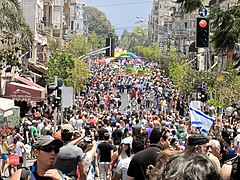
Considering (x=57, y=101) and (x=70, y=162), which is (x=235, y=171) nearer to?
(x=70, y=162)

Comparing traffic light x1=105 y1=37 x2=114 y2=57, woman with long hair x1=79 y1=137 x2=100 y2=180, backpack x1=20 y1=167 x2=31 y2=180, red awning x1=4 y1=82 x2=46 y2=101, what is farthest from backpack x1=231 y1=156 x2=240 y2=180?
traffic light x1=105 y1=37 x2=114 y2=57

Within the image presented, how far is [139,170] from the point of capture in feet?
23.3

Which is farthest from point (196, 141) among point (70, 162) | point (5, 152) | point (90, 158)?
point (5, 152)

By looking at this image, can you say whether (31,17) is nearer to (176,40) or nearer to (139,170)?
(139,170)

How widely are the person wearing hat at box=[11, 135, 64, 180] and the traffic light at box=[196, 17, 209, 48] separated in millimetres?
14259

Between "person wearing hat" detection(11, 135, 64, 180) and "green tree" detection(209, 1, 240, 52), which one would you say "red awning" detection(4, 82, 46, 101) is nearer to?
"green tree" detection(209, 1, 240, 52)

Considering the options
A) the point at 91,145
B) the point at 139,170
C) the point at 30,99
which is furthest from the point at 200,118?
the point at 30,99

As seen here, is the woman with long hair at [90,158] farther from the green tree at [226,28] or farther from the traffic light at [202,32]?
the traffic light at [202,32]

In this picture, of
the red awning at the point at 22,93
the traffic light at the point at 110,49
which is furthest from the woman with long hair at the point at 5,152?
the traffic light at the point at 110,49

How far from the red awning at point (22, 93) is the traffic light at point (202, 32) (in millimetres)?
17699

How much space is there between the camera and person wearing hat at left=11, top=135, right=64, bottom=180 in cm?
603

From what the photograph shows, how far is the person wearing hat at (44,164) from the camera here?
19.8 ft

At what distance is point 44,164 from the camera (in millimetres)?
6328

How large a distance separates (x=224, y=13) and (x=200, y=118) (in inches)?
98.4
